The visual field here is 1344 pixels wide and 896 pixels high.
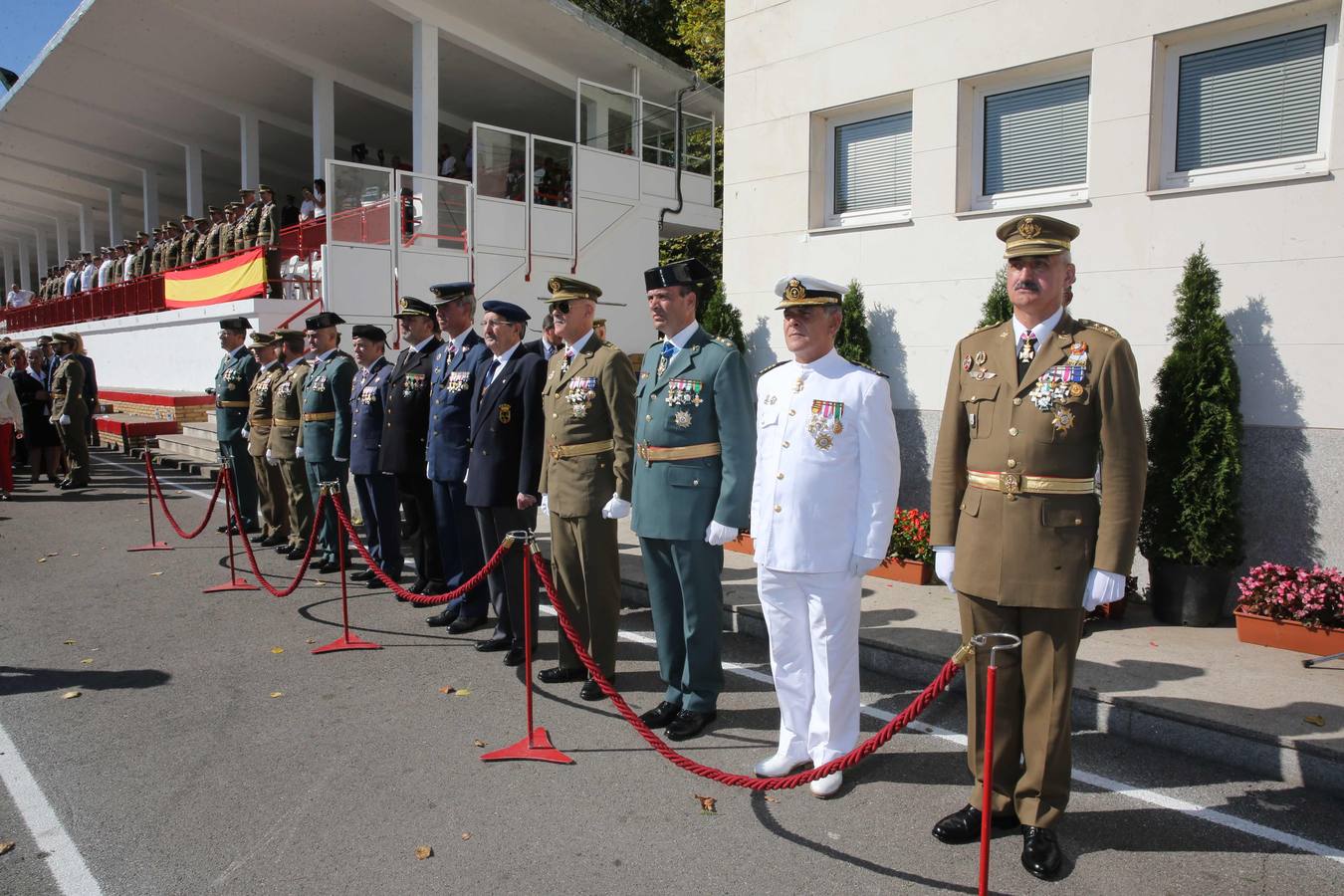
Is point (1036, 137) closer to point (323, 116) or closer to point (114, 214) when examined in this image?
point (323, 116)

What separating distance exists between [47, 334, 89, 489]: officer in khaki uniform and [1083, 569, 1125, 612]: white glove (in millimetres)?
13820

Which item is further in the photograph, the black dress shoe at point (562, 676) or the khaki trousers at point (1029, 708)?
the black dress shoe at point (562, 676)

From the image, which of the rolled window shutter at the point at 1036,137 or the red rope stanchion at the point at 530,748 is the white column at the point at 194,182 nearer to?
the rolled window shutter at the point at 1036,137

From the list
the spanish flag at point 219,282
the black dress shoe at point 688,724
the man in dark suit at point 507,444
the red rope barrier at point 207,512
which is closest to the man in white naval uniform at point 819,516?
the black dress shoe at point 688,724

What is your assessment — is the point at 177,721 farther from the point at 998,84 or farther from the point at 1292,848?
the point at 998,84

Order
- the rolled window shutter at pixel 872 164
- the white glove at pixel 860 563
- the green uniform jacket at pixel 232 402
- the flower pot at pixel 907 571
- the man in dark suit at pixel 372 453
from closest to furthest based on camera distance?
1. the white glove at pixel 860 563
2. the flower pot at pixel 907 571
3. the man in dark suit at pixel 372 453
4. the rolled window shutter at pixel 872 164
5. the green uniform jacket at pixel 232 402

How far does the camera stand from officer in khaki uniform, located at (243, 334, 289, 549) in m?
8.94

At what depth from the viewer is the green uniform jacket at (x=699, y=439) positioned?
13.9 ft

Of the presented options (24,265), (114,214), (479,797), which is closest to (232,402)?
(479,797)

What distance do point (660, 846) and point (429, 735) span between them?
1512 millimetres

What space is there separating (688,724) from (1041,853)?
171cm

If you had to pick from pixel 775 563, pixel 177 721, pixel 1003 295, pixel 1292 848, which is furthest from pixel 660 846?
pixel 1003 295

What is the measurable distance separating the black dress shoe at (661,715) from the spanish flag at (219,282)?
45.4 feet

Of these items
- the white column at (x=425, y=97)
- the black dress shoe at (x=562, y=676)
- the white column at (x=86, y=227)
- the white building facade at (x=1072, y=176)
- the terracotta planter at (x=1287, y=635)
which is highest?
the white column at (x=86, y=227)
